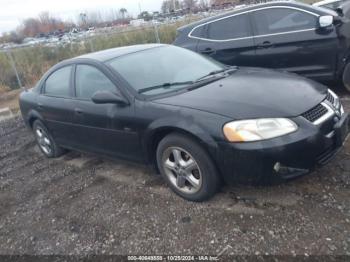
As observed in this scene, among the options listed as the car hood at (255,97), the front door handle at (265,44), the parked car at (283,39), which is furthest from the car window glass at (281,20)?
the car hood at (255,97)

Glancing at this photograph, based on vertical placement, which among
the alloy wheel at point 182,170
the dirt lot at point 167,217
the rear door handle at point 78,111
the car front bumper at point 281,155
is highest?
the rear door handle at point 78,111

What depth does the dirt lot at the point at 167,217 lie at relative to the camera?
2.81m

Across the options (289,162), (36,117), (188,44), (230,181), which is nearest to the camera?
(289,162)

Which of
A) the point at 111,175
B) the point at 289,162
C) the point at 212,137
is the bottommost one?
the point at 111,175

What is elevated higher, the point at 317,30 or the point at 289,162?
the point at 317,30

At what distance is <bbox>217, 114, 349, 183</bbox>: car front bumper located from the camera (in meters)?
2.86

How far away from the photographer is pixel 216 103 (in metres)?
A: 3.16

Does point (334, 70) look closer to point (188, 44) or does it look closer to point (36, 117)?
point (188, 44)

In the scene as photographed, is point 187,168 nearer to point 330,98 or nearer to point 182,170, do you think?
point 182,170

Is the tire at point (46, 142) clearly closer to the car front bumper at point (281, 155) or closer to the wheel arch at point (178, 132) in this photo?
the wheel arch at point (178, 132)

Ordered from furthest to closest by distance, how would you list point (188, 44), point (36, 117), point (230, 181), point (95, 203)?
1. point (188, 44)
2. point (36, 117)
3. point (95, 203)
4. point (230, 181)

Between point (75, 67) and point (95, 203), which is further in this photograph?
point (75, 67)

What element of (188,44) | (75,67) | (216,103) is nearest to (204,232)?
(216,103)

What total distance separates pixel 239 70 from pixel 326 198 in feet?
5.93
